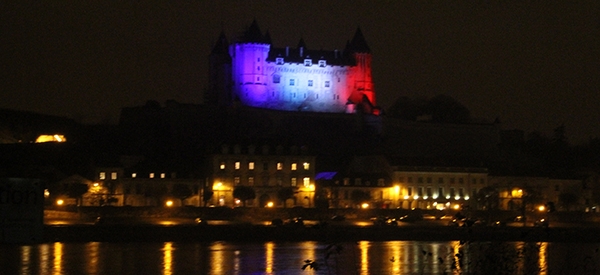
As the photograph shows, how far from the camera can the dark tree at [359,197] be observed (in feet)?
243

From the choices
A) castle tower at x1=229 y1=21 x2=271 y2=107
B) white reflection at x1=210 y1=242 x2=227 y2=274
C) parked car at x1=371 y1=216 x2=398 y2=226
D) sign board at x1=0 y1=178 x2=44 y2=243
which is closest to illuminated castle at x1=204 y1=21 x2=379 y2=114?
castle tower at x1=229 y1=21 x2=271 y2=107

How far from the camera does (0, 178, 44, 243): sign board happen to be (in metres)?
39.8

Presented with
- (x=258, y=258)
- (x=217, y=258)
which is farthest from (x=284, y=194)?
(x=217, y=258)

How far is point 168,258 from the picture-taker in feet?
132

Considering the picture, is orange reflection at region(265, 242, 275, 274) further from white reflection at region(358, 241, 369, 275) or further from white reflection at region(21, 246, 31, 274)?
white reflection at region(21, 246, 31, 274)

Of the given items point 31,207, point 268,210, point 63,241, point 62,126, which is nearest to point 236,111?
point 62,126

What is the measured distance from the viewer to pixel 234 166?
74.4 metres

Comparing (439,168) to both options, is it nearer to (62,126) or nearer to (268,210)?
(268,210)

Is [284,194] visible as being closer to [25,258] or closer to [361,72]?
[25,258]

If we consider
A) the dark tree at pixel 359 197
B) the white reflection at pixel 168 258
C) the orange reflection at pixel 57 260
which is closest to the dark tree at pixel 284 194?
the dark tree at pixel 359 197

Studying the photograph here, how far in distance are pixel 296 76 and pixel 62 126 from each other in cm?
2118

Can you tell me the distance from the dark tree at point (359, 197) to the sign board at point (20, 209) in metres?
33.3

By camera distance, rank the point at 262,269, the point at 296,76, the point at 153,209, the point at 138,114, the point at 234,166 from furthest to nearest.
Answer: the point at 296,76 < the point at 138,114 < the point at 234,166 < the point at 153,209 < the point at 262,269

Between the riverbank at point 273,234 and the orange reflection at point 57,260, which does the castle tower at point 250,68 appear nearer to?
the riverbank at point 273,234
